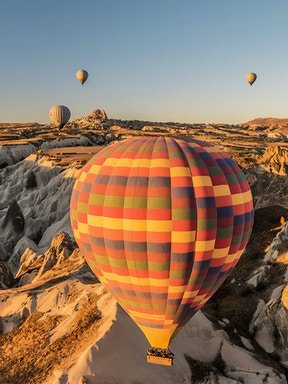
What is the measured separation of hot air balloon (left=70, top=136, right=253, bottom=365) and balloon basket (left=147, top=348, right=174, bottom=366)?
4cm

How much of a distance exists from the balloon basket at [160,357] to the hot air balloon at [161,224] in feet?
0.12

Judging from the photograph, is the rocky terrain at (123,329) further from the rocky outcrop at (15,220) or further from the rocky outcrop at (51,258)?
the rocky outcrop at (15,220)

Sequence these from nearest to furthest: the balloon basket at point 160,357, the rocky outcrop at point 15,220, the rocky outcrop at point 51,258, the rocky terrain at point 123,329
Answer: the balloon basket at point 160,357 < the rocky terrain at point 123,329 < the rocky outcrop at point 51,258 < the rocky outcrop at point 15,220

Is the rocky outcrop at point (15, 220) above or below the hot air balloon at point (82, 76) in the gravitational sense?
below

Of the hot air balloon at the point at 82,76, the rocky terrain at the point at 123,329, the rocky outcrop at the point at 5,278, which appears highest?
the hot air balloon at the point at 82,76

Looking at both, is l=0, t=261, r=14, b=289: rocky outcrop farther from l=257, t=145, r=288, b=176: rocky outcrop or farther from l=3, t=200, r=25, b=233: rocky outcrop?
l=257, t=145, r=288, b=176: rocky outcrop

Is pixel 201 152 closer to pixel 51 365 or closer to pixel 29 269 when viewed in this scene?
pixel 51 365

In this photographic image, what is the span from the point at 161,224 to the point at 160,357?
5.36 m

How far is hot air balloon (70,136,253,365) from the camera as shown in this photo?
13734 millimetres

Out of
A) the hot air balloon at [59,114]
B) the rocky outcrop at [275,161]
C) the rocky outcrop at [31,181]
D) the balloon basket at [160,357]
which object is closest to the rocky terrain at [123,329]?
the balloon basket at [160,357]

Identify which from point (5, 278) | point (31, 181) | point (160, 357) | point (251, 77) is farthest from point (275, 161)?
point (251, 77)

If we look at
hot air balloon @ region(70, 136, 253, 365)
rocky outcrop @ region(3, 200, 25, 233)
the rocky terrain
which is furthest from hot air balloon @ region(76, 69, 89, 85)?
hot air balloon @ region(70, 136, 253, 365)

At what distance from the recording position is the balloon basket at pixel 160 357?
50.3 ft

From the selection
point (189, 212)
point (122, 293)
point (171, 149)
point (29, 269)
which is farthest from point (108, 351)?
point (29, 269)
